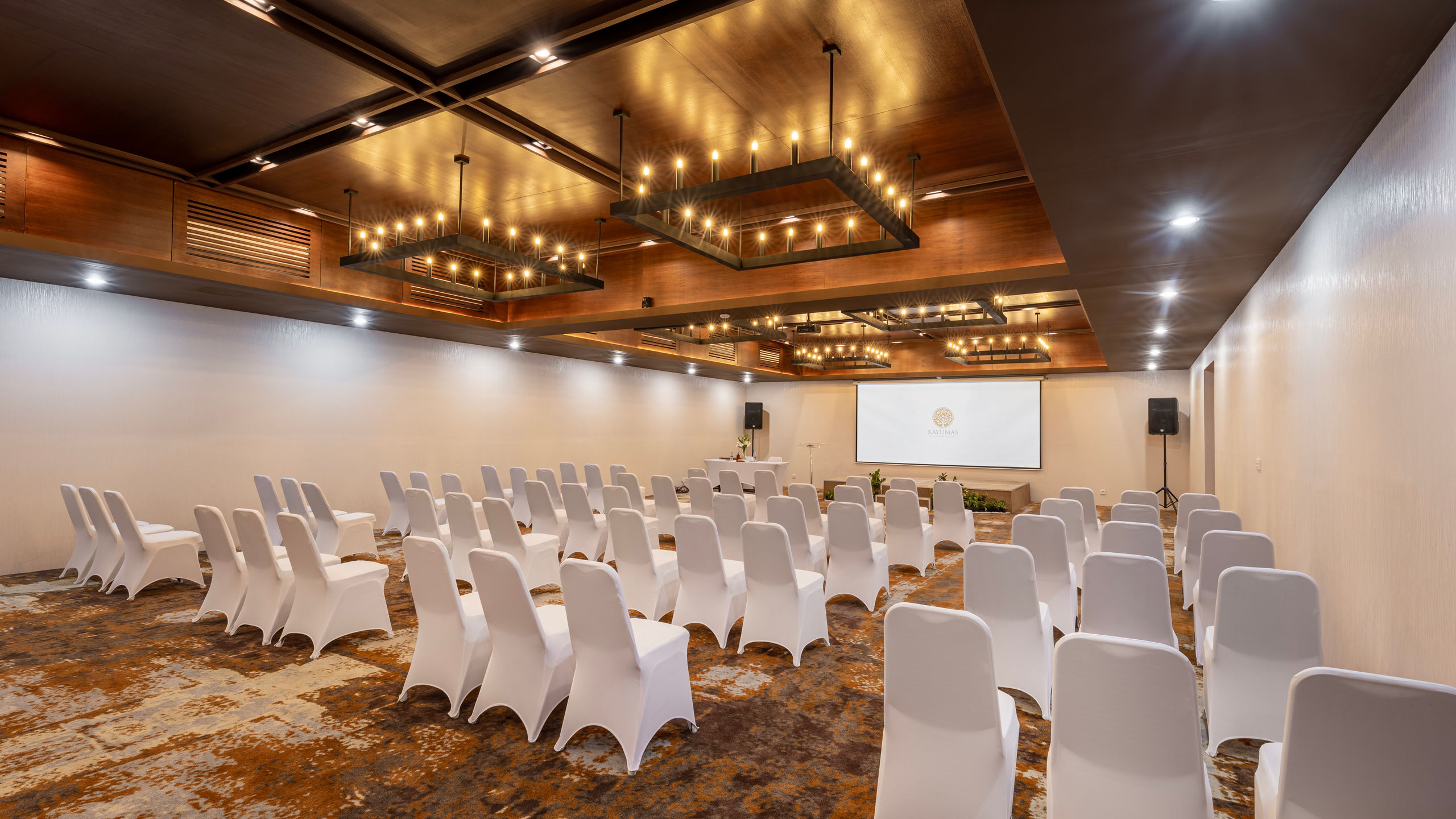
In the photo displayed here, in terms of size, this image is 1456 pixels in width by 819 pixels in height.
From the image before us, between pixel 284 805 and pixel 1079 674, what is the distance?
3100 mm

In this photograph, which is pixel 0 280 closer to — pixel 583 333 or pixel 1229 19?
pixel 583 333

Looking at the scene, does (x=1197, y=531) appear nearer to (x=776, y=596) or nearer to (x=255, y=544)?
(x=776, y=596)

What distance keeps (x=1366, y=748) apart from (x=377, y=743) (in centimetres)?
377

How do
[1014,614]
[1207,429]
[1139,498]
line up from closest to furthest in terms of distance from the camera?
[1014,614], [1139,498], [1207,429]

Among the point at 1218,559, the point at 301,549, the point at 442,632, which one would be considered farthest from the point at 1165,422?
the point at 301,549

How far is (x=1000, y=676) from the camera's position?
391 cm

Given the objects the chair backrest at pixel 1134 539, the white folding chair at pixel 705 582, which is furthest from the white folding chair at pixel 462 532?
the chair backrest at pixel 1134 539

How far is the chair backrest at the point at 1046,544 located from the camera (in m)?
4.93

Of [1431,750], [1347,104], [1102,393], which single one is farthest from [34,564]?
[1102,393]

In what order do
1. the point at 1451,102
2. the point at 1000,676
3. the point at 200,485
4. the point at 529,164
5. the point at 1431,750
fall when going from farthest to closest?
the point at 200,485
the point at 529,164
the point at 1000,676
the point at 1451,102
the point at 1431,750

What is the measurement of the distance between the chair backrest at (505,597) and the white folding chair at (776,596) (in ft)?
5.55

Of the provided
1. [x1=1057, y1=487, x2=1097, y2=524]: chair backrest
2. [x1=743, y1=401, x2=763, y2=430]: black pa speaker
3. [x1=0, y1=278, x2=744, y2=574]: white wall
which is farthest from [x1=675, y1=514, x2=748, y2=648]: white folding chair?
[x1=743, y1=401, x2=763, y2=430]: black pa speaker

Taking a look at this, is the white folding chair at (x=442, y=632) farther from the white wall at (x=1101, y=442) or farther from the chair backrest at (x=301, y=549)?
the white wall at (x=1101, y=442)

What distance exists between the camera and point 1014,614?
3.88m
